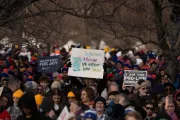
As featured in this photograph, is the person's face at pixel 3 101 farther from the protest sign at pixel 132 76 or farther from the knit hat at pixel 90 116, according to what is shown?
the protest sign at pixel 132 76

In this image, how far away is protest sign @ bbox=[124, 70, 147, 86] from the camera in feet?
55.9

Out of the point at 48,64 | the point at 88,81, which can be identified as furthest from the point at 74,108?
the point at 48,64

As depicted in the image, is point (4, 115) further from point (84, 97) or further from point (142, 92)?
point (142, 92)

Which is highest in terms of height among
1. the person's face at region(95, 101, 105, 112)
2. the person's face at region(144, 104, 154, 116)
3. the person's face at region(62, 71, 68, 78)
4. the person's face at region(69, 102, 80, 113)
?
the person's face at region(62, 71, 68, 78)

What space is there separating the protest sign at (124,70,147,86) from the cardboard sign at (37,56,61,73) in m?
2.69

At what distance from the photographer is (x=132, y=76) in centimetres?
1731

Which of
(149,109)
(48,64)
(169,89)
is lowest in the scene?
(149,109)

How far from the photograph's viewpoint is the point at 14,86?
15.7 m

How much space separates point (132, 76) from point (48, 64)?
3.16 metres

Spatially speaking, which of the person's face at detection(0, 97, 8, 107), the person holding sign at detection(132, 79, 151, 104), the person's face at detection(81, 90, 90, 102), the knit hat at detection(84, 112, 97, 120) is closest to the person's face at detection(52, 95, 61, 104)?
the person's face at detection(81, 90, 90, 102)

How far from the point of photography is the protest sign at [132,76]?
55.9 ft

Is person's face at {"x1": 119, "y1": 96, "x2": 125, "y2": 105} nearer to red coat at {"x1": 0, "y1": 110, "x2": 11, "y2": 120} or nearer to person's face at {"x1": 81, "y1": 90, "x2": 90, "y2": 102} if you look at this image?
person's face at {"x1": 81, "y1": 90, "x2": 90, "y2": 102}

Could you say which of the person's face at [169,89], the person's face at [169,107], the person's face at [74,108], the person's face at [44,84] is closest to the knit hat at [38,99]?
the person's face at [74,108]

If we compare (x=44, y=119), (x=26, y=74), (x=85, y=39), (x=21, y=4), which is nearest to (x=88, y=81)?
(x=26, y=74)
